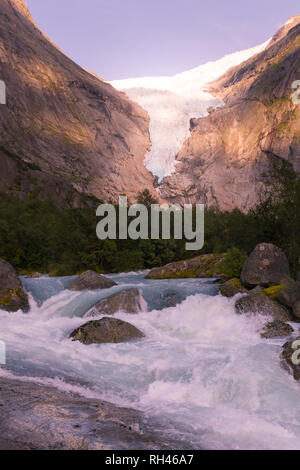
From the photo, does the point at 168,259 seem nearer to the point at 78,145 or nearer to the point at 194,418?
Answer: the point at 194,418

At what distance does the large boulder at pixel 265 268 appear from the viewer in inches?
693

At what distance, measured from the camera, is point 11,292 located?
1794 cm

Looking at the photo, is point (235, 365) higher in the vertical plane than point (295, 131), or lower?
lower

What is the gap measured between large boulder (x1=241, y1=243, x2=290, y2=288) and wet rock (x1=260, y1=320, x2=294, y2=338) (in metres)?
4.38

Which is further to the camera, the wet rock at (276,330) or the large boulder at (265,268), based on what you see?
the large boulder at (265,268)

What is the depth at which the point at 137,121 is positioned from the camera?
561 feet

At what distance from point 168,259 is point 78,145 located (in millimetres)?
91824

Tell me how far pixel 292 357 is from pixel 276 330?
3.93 meters

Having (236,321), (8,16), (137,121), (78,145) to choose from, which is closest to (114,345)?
(236,321)

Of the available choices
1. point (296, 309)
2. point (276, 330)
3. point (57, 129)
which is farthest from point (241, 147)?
point (276, 330)

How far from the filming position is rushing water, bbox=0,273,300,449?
6812 mm

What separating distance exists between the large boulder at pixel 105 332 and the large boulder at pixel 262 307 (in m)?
4.68

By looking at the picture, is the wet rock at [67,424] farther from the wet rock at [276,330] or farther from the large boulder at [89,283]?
the large boulder at [89,283]

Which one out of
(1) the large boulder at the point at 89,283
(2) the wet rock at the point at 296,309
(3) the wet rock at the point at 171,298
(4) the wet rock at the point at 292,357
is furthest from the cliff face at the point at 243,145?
(4) the wet rock at the point at 292,357
